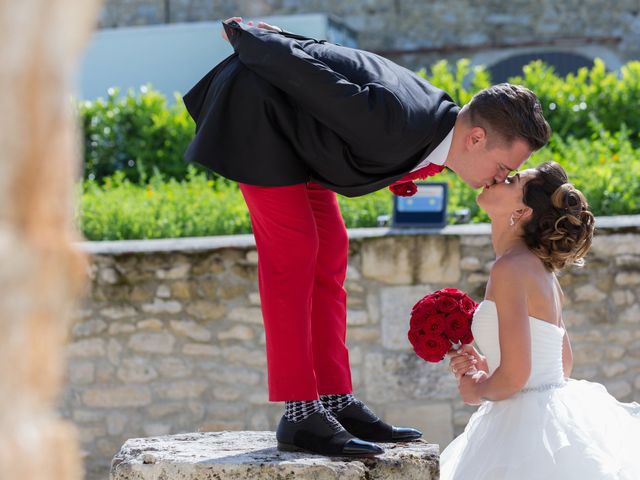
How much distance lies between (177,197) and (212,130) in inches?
162

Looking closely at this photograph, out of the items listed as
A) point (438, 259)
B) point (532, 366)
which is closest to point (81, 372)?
point (438, 259)

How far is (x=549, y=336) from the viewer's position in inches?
122

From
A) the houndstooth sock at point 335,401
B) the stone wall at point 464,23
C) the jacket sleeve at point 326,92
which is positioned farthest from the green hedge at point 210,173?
the stone wall at point 464,23

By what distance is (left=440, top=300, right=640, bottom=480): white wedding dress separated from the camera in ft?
9.58

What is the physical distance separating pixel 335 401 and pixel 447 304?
0.45 meters

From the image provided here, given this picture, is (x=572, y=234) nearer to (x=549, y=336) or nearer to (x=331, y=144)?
(x=549, y=336)

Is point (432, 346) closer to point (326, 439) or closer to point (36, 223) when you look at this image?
point (326, 439)

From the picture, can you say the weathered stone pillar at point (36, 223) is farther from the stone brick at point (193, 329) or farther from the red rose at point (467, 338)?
the stone brick at point (193, 329)

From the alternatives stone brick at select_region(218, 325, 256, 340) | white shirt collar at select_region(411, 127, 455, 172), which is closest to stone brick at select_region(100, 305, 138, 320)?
stone brick at select_region(218, 325, 256, 340)

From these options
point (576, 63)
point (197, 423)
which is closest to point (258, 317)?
point (197, 423)

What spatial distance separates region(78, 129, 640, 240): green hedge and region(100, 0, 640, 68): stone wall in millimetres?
6217

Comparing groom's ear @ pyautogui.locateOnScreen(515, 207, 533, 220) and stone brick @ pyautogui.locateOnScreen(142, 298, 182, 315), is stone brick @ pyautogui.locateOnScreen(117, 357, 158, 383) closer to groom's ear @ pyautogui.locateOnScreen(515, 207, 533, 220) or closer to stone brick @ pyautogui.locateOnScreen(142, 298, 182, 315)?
stone brick @ pyautogui.locateOnScreen(142, 298, 182, 315)

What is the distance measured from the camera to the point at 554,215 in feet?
10.3

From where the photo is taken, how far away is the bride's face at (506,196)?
3.09 meters
